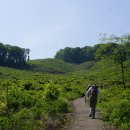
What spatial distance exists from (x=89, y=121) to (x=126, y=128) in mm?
3643

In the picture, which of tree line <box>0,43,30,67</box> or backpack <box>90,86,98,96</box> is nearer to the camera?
backpack <box>90,86,98,96</box>

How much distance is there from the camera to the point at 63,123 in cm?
1922

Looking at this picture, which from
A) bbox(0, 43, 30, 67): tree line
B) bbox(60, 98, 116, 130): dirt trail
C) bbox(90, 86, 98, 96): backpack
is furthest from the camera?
bbox(0, 43, 30, 67): tree line

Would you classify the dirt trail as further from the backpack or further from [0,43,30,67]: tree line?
Answer: [0,43,30,67]: tree line

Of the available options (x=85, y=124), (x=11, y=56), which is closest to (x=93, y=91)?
(x=85, y=124)

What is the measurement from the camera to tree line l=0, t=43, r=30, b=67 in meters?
164

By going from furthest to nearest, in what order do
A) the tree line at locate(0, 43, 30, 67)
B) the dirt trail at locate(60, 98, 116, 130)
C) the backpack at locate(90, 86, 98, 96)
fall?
1. the tree line at locate(0, 43, 30, 67)
2. the backpack at locate(90, 86, 98, 96)
3. the dirt trail at locate(60, 98, 116, 130)

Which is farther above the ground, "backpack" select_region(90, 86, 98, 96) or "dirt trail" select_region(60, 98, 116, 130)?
"backpack" select_region(90, 86, 98, 96)

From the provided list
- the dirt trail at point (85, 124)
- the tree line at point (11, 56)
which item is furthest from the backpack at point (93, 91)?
the tree line at point (11, 56)

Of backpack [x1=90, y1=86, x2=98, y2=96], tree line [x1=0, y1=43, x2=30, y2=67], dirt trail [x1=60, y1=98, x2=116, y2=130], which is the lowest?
dirt trail [x1=60, y1=98, x2=116, y2=130]

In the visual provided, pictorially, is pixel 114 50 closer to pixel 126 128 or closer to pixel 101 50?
pixel 101 50

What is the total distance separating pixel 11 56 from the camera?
167875mm

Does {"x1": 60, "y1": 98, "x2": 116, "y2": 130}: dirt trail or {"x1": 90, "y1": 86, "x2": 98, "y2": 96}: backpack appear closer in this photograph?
{"x1": 60, "y1": 98, "x2": 116, "y2": 130}: dirt trail

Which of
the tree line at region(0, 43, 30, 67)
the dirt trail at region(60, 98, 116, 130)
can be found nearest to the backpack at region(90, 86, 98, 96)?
the dirt trail at region(60, 98, 116, 130)
